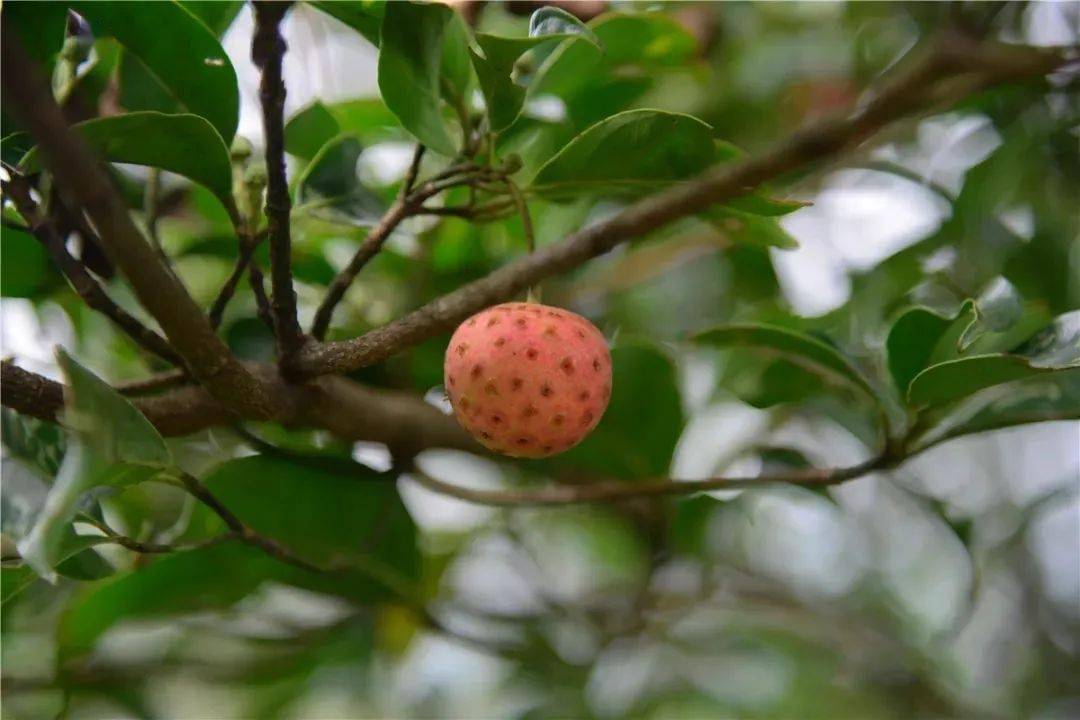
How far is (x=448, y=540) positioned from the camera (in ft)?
4.75

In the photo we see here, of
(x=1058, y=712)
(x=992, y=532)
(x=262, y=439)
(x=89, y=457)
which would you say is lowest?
(x=1058, y=712)

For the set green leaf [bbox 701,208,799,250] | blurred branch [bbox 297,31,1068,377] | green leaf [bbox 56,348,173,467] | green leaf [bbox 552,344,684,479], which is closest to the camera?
blurred branch [bbox 297,31,1068,377]

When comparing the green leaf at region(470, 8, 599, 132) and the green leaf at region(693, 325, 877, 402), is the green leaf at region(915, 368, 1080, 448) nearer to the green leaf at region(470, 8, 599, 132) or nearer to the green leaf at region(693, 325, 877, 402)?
the green leaf at region(693, 325, 877, 402)

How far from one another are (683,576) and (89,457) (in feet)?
2.82

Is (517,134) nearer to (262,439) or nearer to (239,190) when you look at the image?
(239,190)

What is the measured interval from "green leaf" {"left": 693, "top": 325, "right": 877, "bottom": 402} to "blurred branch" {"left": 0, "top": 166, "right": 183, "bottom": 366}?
39cm

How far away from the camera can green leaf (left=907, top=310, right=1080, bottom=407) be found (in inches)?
27.3

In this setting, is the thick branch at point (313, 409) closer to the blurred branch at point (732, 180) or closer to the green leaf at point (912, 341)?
the blurred branch at point (732, 180)

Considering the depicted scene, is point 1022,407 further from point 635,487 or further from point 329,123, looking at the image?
point 329,123

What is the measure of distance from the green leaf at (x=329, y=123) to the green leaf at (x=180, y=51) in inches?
4.7

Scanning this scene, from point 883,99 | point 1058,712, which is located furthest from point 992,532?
point 883,99

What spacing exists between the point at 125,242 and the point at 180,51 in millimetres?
292

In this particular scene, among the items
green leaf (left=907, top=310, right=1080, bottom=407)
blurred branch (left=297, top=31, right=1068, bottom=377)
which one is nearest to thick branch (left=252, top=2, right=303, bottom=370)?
blurred branch (left=297, top=31, right=1068, bottom=377)

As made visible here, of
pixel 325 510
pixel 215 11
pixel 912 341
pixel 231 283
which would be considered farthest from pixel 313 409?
pixel 912 341
